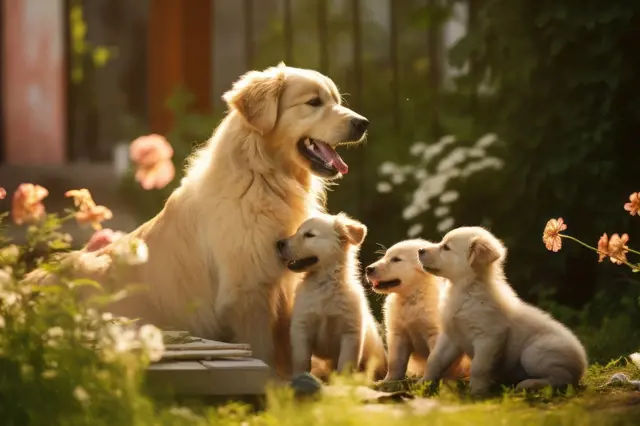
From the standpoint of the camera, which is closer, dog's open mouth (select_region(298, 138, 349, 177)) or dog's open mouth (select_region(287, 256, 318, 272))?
dog's open mouth (select_region(287, 256, 318, 272))

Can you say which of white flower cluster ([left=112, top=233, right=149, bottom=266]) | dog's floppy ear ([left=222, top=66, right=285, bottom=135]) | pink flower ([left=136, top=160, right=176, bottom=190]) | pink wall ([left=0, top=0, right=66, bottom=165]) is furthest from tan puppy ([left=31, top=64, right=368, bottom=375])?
pink wall ([left=0, top=0, right=66, bottom=165])

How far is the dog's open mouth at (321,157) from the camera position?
17.7 ft

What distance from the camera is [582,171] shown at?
7293 mm

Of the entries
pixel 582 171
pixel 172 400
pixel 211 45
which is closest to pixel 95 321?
pixel 172 400

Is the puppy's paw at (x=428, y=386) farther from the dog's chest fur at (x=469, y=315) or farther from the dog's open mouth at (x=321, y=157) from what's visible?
the dog's open mouth at (x=321, y=157)

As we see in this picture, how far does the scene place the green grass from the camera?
3.93 metres

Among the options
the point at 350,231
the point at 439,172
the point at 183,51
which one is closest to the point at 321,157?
the point at 350,231

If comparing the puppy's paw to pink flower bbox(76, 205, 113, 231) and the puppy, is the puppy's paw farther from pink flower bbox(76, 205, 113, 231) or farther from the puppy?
pink flower bbox(76, 205, 113, 231)

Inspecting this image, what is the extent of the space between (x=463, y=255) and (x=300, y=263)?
760mm

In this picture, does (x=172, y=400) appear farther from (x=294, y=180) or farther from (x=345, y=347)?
(x=294, y=180)

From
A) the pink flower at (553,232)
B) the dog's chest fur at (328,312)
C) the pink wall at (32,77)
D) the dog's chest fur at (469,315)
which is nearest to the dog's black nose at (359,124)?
the dog's chest fur at (328,312)

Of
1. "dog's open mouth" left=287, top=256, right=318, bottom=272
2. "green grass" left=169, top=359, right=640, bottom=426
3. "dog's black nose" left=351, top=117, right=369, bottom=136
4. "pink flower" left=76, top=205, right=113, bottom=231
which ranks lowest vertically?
"green grass" left=169, top=359, right=640, bottom=426

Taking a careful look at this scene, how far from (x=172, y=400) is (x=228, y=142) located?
146 cm

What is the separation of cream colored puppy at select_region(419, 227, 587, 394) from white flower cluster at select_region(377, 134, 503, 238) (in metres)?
2.68
